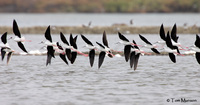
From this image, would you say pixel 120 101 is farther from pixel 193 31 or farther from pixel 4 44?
pixel 193 31

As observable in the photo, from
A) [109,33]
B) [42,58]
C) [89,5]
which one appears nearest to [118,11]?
[89,5]

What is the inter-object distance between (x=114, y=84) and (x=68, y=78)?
1794mm

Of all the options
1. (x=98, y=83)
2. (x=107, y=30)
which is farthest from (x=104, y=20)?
(x=98, y=83)

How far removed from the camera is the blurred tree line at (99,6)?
113 meters

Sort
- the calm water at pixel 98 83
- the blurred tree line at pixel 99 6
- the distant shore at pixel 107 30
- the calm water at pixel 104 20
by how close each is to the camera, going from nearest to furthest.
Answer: the calm water at pixel 98 83, the distant shore at pixel 107 30, the calm water at pixel 104 20, the blurred tree line at pixel 99 6

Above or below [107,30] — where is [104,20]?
above

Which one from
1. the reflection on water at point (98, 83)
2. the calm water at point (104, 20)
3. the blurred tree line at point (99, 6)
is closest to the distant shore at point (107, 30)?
the calm water at point (104, 20)

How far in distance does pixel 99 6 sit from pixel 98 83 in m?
112

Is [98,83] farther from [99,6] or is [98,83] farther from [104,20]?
[99,6]

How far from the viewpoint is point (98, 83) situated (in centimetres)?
1401

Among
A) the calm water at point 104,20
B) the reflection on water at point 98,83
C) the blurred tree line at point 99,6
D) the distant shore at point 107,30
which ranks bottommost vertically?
the reflection on water at point 98,83

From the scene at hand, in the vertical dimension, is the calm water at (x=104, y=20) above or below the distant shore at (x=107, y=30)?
above

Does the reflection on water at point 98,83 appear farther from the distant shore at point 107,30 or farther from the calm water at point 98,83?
the distant shore at point 107,30

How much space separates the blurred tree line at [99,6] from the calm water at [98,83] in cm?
9133
